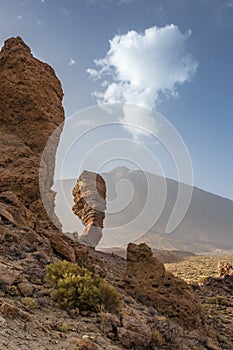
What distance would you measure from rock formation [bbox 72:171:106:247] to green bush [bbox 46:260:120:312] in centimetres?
2123

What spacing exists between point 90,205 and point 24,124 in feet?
53.6

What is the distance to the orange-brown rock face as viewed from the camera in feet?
52.4

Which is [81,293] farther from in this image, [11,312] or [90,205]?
[90,205]

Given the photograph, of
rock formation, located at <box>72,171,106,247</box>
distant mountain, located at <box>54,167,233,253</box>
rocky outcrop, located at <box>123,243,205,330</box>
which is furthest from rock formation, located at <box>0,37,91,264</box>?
distant mountain, located at <box>54,167,233,253</box>

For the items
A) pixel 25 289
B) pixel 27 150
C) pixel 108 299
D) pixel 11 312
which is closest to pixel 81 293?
pixel 108 299

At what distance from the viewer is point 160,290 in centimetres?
1362

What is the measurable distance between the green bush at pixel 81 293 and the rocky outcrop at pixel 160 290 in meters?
4.17

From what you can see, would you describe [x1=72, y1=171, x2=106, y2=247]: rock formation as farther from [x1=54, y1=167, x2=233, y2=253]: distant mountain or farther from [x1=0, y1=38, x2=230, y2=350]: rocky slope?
[x1=54, y1=167, x2=233, y2=253]: distant mountain

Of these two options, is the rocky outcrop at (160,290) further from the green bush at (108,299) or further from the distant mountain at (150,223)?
the distant mountain at (150,223)

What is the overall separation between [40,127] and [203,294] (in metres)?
17.2

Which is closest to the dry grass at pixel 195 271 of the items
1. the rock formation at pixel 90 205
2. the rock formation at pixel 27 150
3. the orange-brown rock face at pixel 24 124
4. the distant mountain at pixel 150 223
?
the rock formation at pixel 90 205

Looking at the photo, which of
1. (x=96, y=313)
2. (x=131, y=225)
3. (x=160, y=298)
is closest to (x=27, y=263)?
(x=96, y=313)

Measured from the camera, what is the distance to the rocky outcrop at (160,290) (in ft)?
41.1

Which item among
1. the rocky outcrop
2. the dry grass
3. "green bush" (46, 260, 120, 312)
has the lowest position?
"green bush" (46, 260, 120, 312)
